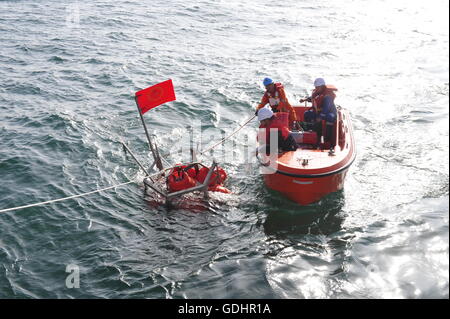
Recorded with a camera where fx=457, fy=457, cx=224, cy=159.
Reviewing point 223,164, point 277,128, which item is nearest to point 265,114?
point 277,128

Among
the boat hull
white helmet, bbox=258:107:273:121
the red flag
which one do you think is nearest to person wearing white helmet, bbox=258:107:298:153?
white helmet, bbox=258:107:273:121

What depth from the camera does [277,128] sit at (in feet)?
29.0

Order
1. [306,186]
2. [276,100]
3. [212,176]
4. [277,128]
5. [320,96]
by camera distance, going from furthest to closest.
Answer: [276,100]
[320,96]
[212,176]
[277,128]
[306,186]

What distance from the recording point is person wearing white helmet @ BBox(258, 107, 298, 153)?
8766 millimetres

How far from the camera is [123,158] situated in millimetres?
10727

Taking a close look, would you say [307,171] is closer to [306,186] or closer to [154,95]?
[306,186]

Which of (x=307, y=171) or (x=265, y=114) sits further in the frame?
(x=265, y=114)

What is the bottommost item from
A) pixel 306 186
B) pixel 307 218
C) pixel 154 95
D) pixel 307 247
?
pixel 307 247

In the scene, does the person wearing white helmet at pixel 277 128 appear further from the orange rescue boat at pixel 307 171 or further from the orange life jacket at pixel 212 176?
the orange life jacket at pixel 212 176

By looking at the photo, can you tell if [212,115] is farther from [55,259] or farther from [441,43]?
[441,43]

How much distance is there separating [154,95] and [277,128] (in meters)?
2.44

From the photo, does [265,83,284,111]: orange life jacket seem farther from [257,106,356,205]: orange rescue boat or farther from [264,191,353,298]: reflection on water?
[264,191,353,298]: reflection on water

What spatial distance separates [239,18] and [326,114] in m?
15.7

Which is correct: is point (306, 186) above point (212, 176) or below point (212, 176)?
above
